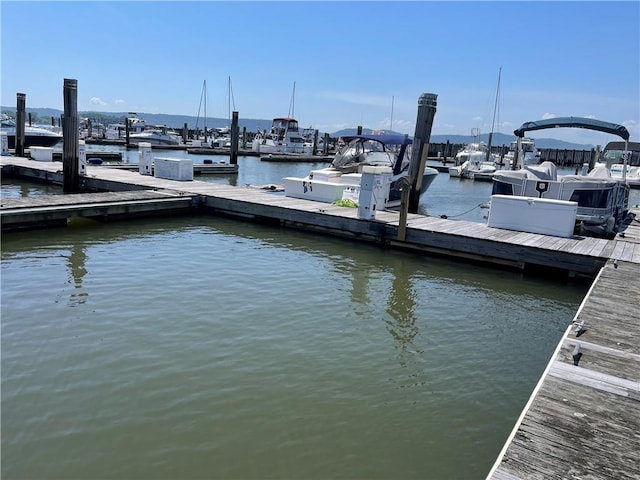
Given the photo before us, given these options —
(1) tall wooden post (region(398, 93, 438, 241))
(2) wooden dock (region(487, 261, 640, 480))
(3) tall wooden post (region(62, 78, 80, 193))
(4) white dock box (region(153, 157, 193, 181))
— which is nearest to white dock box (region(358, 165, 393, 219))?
(1) tall wooden post (region(398, 93, 438, 241))

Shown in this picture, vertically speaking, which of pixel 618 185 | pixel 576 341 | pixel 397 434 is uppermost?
pixel 618 185

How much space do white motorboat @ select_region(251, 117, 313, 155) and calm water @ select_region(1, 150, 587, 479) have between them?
41.9 metres

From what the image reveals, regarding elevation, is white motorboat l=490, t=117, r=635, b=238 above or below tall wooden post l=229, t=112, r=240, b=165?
below

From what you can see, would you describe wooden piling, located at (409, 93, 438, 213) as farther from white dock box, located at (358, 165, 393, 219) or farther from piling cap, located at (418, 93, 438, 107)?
white dock box, located at (358, 165, 393, 219)

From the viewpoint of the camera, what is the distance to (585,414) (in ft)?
11.5

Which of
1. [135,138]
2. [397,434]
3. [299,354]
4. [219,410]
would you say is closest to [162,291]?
[299,354]

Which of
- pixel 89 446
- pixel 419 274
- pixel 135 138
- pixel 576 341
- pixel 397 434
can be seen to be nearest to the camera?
pixel 89 446

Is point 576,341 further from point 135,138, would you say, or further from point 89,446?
point 135,138

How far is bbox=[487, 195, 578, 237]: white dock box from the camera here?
10.3 m

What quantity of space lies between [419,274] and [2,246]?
7839 mm

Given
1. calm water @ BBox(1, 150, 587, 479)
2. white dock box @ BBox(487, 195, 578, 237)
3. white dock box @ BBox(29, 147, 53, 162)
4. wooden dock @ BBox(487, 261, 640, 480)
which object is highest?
white dock box @ BBox(29, 147, 53, 162)

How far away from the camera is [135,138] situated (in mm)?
52219

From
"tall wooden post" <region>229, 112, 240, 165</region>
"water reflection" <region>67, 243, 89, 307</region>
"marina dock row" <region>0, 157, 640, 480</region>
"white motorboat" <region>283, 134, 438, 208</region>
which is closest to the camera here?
"marina dock row" <region>0, 157, 640, 480</region>

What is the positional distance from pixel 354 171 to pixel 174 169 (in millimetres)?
6178
